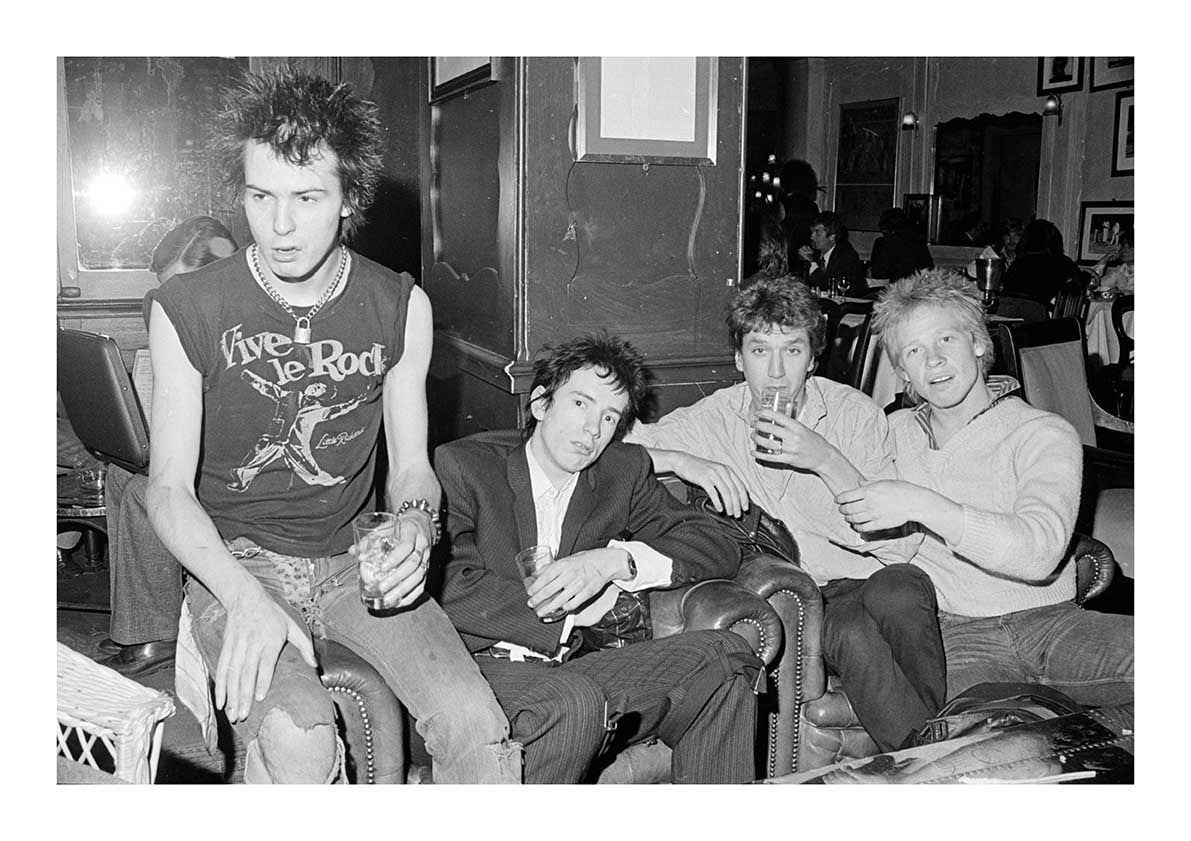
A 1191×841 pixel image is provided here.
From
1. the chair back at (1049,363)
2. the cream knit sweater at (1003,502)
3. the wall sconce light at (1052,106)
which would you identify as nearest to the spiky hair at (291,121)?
→ the cream knit sweater at (1003,502)

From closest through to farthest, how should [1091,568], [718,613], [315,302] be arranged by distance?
[315,302], [718,613], [1091,568]

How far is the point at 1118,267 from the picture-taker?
3465 mm

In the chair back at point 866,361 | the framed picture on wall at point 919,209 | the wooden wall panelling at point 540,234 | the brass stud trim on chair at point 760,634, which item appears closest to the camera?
the brass stud trim on chair at point 760,634

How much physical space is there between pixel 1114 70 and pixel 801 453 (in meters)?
0.98

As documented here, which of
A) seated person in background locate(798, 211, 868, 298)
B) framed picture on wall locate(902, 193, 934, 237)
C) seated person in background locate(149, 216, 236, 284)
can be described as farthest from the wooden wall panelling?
framed picture on wall locate(902, 193, 934, 237)

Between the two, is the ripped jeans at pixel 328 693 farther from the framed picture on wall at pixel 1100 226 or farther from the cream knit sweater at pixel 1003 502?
the framed picture on wall at pixel 1100 226

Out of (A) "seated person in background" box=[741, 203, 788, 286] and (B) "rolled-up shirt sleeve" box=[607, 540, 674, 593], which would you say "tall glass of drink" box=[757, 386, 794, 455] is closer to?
(B) "rolled-up shirt sleeve" box=[607, 540, 674, 593]

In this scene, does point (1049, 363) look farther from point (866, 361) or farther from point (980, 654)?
point (980, 654)

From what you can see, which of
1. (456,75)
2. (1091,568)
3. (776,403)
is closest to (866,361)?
(776,403)

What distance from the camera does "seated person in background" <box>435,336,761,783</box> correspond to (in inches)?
73.5

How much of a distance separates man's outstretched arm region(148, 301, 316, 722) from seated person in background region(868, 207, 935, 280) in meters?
2.41

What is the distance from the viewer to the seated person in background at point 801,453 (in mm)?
2246
